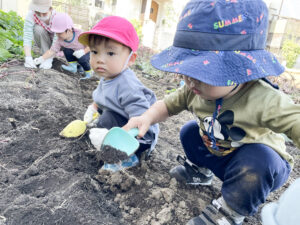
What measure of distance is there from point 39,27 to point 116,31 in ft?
8.13

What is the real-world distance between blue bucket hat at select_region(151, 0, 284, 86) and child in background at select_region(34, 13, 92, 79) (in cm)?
278

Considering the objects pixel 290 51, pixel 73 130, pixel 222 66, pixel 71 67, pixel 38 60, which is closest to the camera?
pixel 222 66

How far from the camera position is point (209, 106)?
1.25 metres

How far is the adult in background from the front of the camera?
3168 mm

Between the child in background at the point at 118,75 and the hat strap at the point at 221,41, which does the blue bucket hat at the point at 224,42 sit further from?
the child in background at the point at 118,75

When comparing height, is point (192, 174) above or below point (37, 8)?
below

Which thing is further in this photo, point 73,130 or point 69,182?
point 73,130

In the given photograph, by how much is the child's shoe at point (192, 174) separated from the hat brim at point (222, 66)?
0.80m

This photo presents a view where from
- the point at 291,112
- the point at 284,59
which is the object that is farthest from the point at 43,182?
the point at 284,59

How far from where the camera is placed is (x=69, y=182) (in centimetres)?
124

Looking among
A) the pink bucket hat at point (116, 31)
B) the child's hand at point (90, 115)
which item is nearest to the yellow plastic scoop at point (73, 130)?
the child's hand at point (90, 115)

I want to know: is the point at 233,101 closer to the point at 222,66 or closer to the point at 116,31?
the point at 222,66

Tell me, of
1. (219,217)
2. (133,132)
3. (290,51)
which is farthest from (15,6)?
(290,51)

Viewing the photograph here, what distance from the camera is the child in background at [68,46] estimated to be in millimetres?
3275
